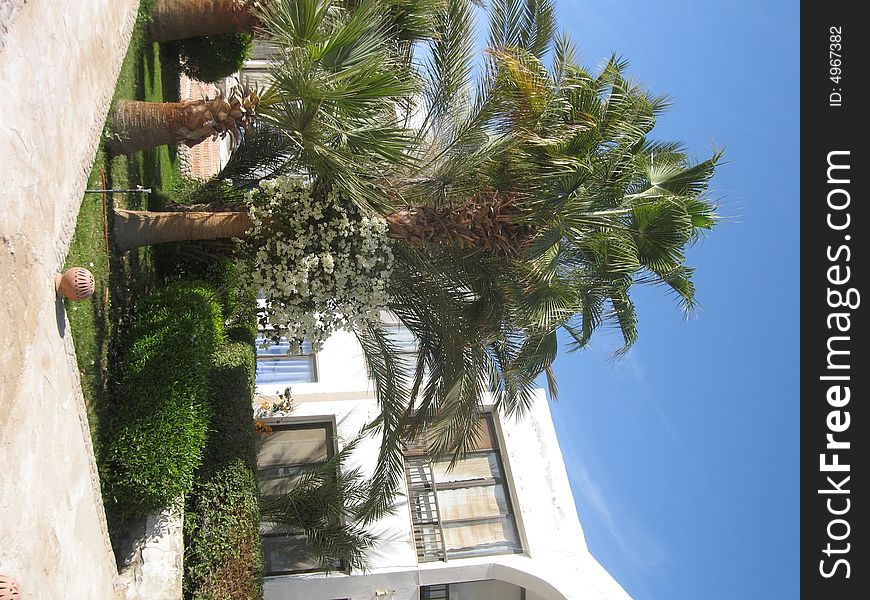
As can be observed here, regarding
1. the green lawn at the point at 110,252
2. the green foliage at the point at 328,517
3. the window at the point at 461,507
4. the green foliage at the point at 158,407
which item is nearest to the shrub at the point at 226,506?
the green foliage at the point at 158,407

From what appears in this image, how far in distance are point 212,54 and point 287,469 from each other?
316 inches

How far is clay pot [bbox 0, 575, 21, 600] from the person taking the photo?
4090mm

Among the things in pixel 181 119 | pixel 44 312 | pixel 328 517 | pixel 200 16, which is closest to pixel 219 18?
pixel 200 16

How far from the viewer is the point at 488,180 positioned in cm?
765

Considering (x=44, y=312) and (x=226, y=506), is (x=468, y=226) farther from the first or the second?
(x=226, y=506)

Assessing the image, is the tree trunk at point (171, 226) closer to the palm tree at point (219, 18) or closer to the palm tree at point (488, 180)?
the palm tree at point (488, 180)

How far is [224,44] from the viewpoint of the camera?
38.4 ft

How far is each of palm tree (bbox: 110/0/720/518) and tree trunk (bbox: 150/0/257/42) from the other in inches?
47.3

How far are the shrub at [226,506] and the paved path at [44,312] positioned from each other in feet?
8.44

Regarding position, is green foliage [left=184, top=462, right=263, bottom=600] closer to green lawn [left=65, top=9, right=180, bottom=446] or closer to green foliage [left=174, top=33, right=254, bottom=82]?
green lawn [left=65, top=9, right=180, bottom=446]

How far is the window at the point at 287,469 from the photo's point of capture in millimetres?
12586

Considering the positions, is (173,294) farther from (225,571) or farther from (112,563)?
(225,571)
